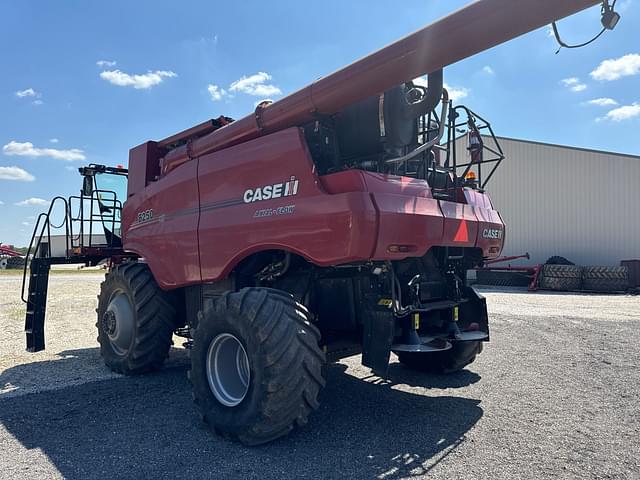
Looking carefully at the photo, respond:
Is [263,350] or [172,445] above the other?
[263,350]

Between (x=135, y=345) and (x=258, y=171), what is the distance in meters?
2.92

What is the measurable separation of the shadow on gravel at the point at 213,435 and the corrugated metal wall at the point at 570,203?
61.1 feet

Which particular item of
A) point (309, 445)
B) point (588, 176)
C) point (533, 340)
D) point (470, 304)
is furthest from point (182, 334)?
point (588, 176)

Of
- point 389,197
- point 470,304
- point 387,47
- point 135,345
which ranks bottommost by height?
point 135,345

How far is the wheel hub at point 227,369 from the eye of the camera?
175 inches

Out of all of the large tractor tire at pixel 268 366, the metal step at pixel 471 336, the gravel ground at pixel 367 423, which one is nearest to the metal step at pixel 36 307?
the gravel ground at pixel 367 423

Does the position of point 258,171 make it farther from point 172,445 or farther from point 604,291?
point 604,291

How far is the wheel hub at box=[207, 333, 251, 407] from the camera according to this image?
4434 millimetres

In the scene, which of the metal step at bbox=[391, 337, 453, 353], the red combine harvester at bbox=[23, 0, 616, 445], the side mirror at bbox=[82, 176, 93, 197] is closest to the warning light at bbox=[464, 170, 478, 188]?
the red combine harvester at bbox=[23, 0, 616, 445]

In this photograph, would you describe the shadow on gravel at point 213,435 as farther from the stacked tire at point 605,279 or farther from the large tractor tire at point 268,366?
the stacked tire at point 605,279

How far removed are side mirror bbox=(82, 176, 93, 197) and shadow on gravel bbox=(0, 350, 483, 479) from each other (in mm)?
3405

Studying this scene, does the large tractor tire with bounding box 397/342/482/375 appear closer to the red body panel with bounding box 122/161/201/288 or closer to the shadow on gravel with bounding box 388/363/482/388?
the shadow on gravel with bounding box 388/363/482/388

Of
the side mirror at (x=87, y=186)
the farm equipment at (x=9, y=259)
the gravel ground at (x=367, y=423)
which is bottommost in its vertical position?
the gravel ground at (x=367, y=423)

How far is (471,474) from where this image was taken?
342 cm
